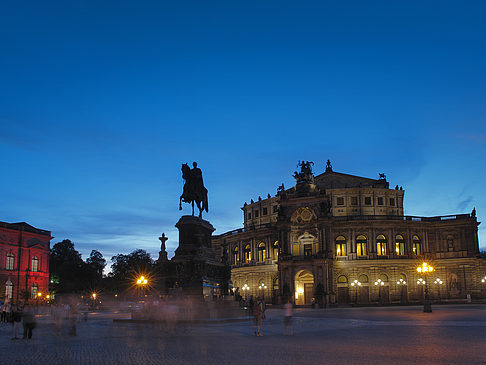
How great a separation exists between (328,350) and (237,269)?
244 ft

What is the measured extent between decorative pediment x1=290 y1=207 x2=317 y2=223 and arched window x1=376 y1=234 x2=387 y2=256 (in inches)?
453

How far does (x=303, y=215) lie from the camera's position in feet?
260

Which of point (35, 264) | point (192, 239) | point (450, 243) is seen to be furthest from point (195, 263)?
point (450, 243)

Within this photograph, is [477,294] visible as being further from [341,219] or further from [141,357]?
[141,357]

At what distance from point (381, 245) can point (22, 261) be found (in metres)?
56.9

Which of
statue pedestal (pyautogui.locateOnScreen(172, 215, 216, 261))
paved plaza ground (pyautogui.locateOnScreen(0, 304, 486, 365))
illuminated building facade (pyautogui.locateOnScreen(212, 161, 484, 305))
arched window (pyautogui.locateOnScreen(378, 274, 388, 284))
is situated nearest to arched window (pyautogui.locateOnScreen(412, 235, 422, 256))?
illuminated building facade (pyautogui.locateOnScreen(212, 161, 484, 305))

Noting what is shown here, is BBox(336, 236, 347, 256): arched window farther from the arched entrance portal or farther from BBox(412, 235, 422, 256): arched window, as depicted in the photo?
BBox(412, 235, 422, 256): arched window

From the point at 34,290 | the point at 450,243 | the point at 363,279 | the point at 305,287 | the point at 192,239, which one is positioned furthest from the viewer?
the point at 450,243

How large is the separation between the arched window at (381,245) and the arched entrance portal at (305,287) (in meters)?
11.8

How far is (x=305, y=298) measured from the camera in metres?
78.9

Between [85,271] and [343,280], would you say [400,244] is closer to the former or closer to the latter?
[343,280]

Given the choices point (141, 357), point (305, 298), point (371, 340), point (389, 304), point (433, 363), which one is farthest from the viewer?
point (305, 298)

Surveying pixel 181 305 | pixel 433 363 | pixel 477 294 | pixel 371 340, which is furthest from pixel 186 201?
pixel 477 294

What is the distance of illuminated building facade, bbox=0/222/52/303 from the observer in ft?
237
